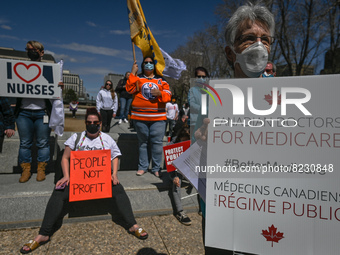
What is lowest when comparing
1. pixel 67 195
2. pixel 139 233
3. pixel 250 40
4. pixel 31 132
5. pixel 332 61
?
pixel 139 233

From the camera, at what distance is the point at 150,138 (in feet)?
14.1

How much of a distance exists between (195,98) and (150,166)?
3.56 m

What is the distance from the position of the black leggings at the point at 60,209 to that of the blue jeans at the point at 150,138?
3.56ft

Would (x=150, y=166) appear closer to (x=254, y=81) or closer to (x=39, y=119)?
(x=39, y=119)

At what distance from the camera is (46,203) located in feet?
10.7

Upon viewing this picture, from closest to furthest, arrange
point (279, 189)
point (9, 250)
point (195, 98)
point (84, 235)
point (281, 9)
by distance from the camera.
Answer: point (279, 189) → point (195, 98) → point (9, 250) → point (84, 235) → point (281, 9)

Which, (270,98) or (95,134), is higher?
(270,98)

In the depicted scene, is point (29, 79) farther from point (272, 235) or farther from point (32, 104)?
point (272, 235)

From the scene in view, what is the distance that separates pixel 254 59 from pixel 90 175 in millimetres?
2580

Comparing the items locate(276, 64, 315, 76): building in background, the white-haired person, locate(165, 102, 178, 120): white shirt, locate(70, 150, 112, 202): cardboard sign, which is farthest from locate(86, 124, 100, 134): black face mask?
locate(276, 64, 315, 76): building in background

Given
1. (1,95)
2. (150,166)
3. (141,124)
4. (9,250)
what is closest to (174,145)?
(141,124)

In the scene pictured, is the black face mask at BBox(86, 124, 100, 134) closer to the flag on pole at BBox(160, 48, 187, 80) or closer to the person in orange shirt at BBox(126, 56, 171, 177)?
the person in orange shirt at BBox(126, 56, 171, 177)

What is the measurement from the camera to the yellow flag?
4.41 meters

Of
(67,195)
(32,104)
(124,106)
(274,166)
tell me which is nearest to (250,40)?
(274,166)
